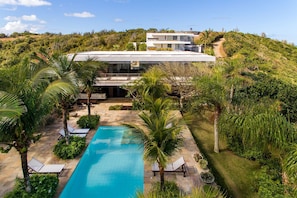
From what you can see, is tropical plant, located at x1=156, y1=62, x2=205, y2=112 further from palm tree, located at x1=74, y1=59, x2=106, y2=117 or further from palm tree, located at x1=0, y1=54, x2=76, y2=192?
palm tree, located at x1=0, y1=54, x2=76, y2=192

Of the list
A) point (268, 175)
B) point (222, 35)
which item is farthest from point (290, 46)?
point (268, 175)

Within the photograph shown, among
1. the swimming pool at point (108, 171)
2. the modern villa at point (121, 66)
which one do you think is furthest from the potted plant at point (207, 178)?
the modern villa at point (121, 66)

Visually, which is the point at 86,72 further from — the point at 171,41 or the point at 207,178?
the point at 171,41

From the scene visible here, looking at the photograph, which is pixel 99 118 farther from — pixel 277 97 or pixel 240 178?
pixel 277 97

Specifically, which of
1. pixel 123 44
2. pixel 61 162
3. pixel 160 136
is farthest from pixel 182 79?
pixel 123 44

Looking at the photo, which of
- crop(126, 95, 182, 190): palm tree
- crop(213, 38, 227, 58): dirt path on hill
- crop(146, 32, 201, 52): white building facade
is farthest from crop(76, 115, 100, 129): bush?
crop(213, 38, 227, 58): dirt path on hill

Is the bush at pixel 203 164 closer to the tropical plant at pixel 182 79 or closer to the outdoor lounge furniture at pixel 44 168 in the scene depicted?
Answer: the outdoor lounge furniture at pixel 44 168
